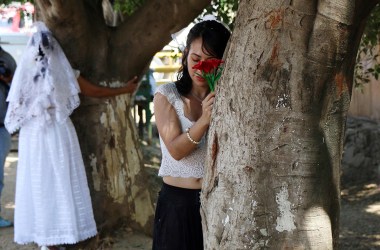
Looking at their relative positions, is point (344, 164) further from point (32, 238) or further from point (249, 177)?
point (249, 177)

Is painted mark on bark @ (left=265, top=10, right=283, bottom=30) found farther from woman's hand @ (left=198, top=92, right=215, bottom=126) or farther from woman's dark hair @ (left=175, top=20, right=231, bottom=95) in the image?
woman's dark hair @ (left=175, top=20, right=231, bottom=95)

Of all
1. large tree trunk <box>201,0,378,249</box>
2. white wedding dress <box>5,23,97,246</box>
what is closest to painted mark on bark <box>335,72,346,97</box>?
large tree trunk <box>201,0,378,249</box>

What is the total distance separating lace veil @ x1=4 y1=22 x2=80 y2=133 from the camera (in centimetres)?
533

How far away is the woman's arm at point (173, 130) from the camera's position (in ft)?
9.84

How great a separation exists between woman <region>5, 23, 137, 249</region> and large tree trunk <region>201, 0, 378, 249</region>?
3.05 metres

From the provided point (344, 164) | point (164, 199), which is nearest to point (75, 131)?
point (164, 199)

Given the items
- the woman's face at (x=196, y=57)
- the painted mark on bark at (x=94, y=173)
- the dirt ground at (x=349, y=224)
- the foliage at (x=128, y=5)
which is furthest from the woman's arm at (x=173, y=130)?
the foliage at (x=128, y=5)

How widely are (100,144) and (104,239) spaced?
807 mm

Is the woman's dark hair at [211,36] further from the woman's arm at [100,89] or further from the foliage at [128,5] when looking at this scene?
the foliage at [128,5]

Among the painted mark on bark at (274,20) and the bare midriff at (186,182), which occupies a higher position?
the painted mark on bark at (274,20)

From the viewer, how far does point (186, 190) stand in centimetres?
333

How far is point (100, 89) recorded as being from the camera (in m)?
5.83

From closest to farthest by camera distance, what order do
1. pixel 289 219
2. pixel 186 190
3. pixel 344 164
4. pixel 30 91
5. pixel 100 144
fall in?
pixel 289 219 < pixel 186 190 < pixel 30 91 < pixel 100 144 < pixel 344 164

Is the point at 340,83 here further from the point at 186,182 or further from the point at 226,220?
the point at 186,182
